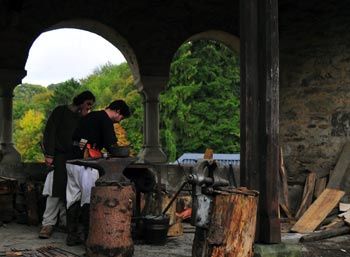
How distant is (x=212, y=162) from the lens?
154 inches

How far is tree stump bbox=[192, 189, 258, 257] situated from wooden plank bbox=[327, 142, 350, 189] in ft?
10.9

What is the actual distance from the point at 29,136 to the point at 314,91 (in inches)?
1226

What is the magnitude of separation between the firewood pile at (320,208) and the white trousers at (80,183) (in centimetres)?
242

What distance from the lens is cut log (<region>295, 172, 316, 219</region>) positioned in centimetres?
660

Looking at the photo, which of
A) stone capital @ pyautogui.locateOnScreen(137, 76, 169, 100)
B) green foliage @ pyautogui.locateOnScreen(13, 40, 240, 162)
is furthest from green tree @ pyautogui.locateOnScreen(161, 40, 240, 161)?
stone capital @ pyautogui.locateOnScreen(137, 76, 169, 100)

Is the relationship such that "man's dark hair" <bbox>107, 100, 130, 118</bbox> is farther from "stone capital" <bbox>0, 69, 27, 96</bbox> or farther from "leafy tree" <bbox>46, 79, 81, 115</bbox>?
"leafy tree" <bbox>46, 79, 81, 115</bbox>

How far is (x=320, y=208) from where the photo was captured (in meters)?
6.30

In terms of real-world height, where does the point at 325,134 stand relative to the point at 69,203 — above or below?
above

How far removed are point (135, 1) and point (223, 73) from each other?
21034 mm

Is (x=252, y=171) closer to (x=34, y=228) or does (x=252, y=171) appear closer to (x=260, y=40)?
(x=260, y=40)

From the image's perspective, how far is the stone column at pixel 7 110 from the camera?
259 inches

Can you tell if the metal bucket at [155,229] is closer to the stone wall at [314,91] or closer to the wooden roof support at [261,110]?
the wooden roof support at [261,110]

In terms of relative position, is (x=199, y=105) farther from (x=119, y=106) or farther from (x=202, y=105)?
(x=119, y=106)

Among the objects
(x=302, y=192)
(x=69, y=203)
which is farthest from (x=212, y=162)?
(x=302, y=192)
